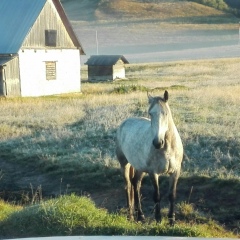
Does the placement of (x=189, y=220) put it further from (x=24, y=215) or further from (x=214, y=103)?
(x=214, y=103)

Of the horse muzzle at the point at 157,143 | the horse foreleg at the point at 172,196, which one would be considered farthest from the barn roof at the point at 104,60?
the horse muzzle at the point at 157,143

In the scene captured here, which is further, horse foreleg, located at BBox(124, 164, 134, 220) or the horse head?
horse foreleg, located at BBox(124, 164, 134, 220)

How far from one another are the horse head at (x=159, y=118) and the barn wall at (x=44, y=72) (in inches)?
955

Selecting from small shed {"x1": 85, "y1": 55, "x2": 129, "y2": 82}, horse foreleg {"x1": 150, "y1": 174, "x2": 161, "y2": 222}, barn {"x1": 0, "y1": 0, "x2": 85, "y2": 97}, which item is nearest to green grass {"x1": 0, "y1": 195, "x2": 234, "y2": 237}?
horse foreleg {"x1": 150, "y1": 174, "x2": 161, "y2": 222}

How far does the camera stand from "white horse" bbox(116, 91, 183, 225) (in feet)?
28.7

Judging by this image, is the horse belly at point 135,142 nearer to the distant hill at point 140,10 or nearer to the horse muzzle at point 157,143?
the horse muzzle at point 157,143

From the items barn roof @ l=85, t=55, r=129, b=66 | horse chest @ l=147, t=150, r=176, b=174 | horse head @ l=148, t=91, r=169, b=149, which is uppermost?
barn roof @ l=85, t=55, r=129, b=66

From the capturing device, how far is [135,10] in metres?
143

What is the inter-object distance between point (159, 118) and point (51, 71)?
27028mm

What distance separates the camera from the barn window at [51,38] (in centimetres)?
3447

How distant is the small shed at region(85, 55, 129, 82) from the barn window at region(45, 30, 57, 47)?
15.4 metres

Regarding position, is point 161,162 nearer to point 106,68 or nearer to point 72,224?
point 72,224

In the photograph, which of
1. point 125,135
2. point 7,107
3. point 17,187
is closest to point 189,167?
point 125,135

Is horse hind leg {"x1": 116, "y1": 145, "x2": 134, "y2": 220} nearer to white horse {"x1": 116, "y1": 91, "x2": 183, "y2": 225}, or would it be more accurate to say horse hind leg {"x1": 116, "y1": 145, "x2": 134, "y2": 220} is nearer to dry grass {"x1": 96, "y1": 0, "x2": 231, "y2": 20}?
white horse {"x1": 116, "y1": 91, "x2": 183, "y2": 225}
